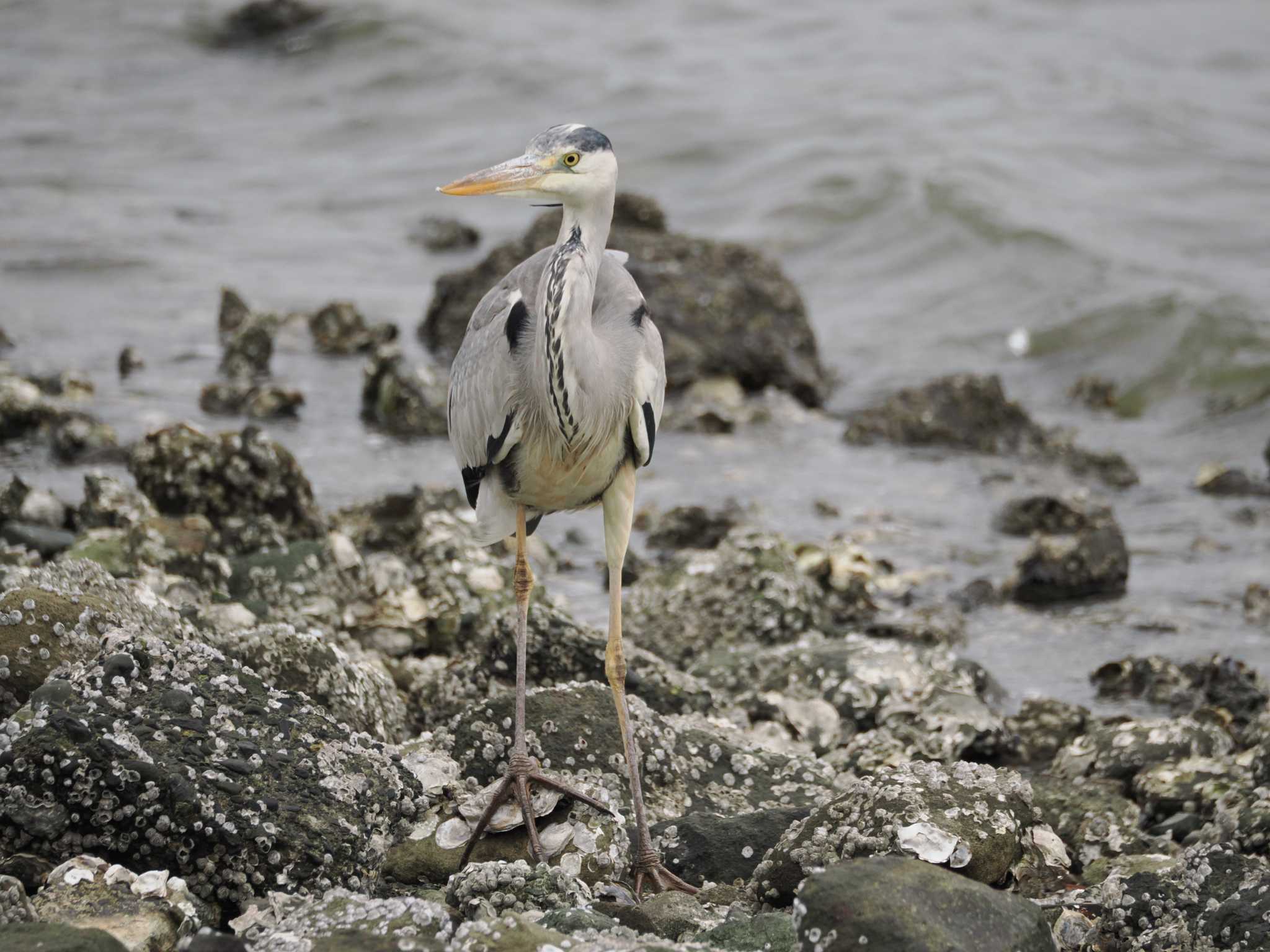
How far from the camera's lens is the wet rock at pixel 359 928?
3076mm

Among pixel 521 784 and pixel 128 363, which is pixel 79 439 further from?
pixel 521 784

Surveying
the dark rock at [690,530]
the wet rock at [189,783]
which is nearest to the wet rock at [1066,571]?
the dark rock at [690,530]

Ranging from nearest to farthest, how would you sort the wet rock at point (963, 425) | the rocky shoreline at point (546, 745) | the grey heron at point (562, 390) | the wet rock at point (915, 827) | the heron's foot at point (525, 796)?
the rocky shoreline at point (546, 745) → the wet rock at point (915, 827) → the heron's foot at point (525, 796) → the grey heron at point (562, 390) → the wet rock at point (963, 425)

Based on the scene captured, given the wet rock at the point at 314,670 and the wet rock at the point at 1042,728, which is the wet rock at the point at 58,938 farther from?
the wet rock at the point at 1042,728

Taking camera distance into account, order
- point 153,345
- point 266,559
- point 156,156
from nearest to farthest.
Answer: point 266,559, point 153,345, point 156,156

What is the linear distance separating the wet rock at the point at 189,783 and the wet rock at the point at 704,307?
6.38 m

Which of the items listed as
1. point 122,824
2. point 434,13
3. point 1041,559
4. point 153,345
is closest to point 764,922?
point 122,824

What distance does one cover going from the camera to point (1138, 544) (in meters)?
8.23

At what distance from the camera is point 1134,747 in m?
5.23

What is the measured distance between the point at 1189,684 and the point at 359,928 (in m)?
4.22

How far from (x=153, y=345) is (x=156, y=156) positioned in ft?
22.1

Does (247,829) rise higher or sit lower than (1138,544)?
higher

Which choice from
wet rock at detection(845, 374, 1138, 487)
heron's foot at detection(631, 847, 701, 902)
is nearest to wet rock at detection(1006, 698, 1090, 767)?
heron's foot at detection(631, 847, 701, 902)

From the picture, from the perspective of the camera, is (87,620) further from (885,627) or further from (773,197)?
(773,197)
